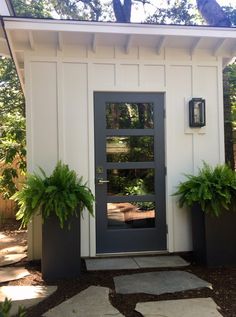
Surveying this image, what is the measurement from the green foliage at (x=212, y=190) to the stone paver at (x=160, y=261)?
0.75 meters

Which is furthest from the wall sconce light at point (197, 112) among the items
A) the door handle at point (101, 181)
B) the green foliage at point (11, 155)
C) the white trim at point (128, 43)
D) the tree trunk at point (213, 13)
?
the tree trunk at point (213, 13)

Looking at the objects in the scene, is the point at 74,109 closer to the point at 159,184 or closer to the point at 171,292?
the point at 159,184

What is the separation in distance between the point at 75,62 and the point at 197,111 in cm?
178

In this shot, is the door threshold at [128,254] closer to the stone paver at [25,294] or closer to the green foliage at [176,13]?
the stone paver at [25,294]

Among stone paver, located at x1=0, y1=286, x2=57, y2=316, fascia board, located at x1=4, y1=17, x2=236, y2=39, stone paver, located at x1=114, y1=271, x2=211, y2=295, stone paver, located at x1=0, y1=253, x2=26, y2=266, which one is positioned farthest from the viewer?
stone paver, located at x1=0, y1=253, x2=26, y2=266

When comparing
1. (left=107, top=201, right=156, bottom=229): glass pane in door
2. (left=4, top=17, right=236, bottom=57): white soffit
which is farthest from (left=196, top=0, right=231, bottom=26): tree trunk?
(left=107, top=201, right=156, bottom=229): glass pane in door

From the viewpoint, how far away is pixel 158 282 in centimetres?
387

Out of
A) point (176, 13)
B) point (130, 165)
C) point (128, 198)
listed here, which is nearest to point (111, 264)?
point (128, 198)

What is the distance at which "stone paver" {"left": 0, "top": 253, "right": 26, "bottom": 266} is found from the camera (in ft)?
16.0

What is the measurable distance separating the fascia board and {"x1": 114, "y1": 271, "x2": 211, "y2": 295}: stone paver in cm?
290

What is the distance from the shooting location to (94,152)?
4883 millimetres

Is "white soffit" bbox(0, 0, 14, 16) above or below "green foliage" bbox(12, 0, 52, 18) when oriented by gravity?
below

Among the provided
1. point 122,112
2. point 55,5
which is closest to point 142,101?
point 122,112

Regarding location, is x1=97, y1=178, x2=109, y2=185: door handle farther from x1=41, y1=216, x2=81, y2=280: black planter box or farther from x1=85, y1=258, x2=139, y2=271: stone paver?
x1=85, y1=258, x2=139, y2=271: stone paver
